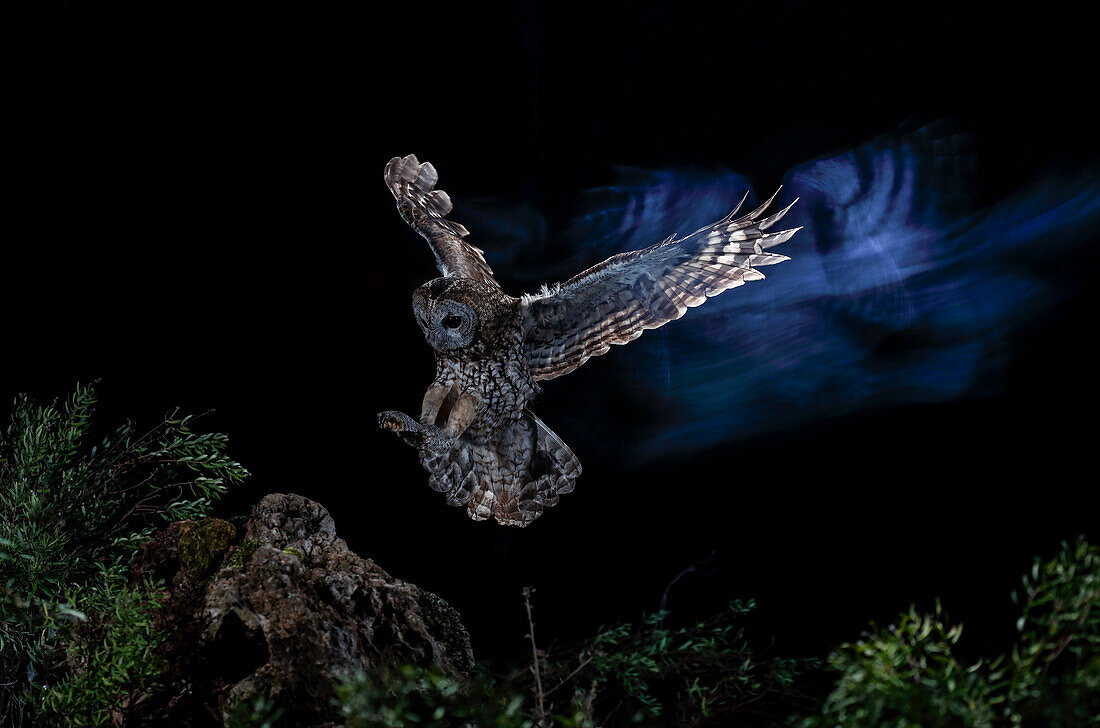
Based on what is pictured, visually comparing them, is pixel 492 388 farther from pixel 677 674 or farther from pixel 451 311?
pixel 677 674

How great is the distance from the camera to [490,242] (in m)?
2.59

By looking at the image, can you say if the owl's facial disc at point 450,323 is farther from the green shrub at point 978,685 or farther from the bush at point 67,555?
the green shrub at point 978,685

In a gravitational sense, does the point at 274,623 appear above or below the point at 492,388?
below

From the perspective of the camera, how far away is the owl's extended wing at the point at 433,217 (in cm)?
241

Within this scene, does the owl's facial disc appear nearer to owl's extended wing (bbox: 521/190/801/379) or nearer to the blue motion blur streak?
owl's extended wing (bbox: 521/190/801/379)

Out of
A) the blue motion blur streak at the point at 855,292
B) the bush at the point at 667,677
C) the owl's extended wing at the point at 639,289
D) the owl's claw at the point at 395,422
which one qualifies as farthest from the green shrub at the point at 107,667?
the blue motion blur streak at the point at 855,292

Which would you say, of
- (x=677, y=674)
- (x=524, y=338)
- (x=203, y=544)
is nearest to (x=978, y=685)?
(x=677, y=674)

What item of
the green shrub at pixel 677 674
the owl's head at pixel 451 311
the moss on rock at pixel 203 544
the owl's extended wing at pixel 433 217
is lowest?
the green shrub at pixel 677 674

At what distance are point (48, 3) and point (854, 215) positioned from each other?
2622 mm

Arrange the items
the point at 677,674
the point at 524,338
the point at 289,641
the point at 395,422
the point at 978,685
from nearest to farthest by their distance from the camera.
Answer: the point at 978,685 < the point at 289,641 < the point at 395,422 < the point at 677,674 < the point at 524,338

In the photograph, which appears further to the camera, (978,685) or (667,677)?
(667,677)

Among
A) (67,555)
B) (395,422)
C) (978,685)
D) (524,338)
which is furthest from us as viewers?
(524,338)

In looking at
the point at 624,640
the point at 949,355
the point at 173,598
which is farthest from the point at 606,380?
the point at 173,598

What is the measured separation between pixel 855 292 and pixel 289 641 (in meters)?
1.59
